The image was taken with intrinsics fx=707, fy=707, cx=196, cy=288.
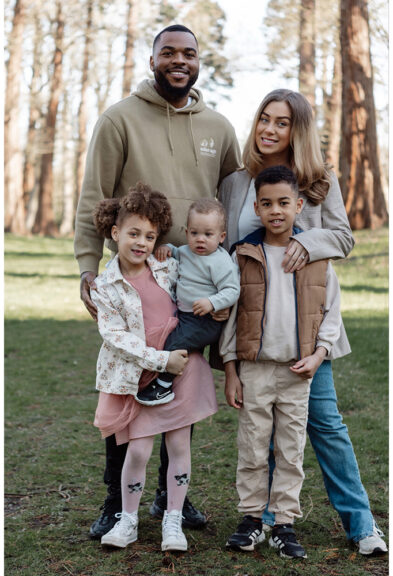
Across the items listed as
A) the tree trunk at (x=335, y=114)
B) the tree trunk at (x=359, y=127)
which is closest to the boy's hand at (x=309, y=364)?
the tree trunk at (x=359, y=127)

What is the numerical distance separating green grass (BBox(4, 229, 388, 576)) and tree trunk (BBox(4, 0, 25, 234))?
42.3 feet

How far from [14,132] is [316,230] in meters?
20.2

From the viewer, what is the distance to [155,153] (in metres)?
3.42

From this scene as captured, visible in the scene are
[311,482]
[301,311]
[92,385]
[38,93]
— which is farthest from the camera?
[38,93]

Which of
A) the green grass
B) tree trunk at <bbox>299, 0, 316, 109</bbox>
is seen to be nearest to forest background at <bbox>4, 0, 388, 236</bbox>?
tree trunk at <bbox>299, 0, 316, 109</bbox>

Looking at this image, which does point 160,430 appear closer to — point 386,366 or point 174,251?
point 174,251

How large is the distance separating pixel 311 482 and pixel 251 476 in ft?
3.88

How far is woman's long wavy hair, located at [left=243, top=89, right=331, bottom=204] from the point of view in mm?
3191

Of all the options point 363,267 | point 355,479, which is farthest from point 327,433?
point 363,267

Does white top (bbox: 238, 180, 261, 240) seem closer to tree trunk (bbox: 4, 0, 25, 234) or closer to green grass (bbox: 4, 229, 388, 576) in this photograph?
green grass (bbox: 4, 229, 388, 576)

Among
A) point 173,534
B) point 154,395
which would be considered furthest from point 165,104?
point 173,534

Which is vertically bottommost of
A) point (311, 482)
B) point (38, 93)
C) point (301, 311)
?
point (311, 482)

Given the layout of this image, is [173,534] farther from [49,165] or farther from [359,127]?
[49,165]

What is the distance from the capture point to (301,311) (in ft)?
10.3
